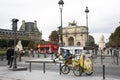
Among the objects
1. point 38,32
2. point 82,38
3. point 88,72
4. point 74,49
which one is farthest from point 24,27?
point 88,72

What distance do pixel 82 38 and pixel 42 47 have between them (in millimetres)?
50815

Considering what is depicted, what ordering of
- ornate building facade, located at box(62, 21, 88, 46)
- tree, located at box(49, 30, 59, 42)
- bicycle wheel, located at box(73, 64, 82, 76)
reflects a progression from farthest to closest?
tree, located at box(49, 30, 59, 42) → ornate building facade, located at box(62, 21, 88, 46) → bicycle wheel, located at box(73, 64, 82, 76)

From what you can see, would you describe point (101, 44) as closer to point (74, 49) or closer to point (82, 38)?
point (74, 49)

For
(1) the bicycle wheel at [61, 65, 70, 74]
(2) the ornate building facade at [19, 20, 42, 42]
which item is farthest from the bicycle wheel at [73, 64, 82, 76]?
(2) the ornate building facade at [19, 20, 42, 42]

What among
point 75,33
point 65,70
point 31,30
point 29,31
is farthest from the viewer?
point 29,31

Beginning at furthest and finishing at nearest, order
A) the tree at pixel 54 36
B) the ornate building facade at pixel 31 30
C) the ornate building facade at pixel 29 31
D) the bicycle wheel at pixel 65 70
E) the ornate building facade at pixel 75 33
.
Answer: the ornate building facade at pixel 31 30
the ornate building facade at pixel 29 31
the tree at pixel 54 36
the ornate building facade at pixel 75 33
the bicycle wheel at pixel 65 70

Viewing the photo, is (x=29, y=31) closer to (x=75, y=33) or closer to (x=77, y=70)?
(x=75, y=33)

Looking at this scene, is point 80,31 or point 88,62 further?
point 80,31

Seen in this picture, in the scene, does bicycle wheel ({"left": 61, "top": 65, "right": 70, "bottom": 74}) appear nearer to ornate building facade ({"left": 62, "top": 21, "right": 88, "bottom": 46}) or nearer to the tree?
ornate building facade ({"left": 62, "top": 21, "right": 88, "bottom": 46})

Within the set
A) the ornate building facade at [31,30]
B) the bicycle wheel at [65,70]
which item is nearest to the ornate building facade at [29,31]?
the ornate building facade at [31,30]

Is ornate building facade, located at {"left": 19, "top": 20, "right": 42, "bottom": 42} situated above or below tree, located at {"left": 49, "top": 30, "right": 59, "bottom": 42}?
above

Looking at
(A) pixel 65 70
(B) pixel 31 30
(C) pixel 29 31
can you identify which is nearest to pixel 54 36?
(B) pixel 31 30

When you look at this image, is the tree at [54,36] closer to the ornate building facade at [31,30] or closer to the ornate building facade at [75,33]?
the ornate building facade at [75,33]

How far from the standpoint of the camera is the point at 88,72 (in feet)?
65.5
